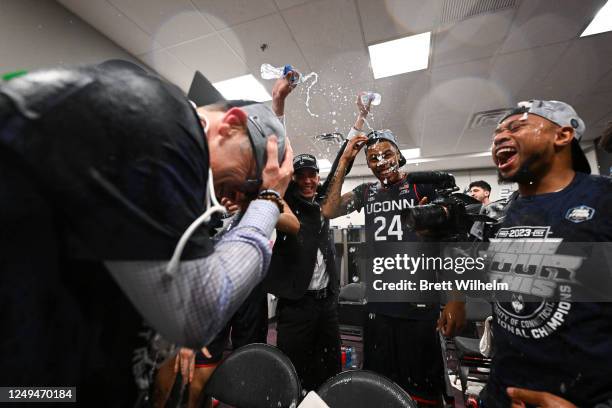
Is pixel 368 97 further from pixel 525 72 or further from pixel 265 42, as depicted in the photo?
pixel 525 72

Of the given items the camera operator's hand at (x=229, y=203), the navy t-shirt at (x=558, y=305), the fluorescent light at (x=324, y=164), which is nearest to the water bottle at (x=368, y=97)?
the navy t-shirt at (x=558, y=305)

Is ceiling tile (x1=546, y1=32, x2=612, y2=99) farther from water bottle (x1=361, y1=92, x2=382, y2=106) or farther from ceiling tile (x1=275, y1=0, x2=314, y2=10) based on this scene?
ceiling tile (x1=275, y1=0, x2=314, y2=10)

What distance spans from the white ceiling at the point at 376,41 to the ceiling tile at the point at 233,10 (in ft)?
0.03

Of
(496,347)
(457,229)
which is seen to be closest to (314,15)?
(457,229)

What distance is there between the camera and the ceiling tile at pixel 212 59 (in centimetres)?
333

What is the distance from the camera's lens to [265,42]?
332cm

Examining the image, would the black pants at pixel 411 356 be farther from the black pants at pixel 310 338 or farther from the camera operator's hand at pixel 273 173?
the camera operator's hand at pixel 273 173

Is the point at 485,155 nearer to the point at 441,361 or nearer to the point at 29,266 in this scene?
the point at 441,361

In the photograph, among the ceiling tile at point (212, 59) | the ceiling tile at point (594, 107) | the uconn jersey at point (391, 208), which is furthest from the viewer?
the ceiling tile at point (594, 107)

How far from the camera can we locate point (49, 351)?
49 centimetres

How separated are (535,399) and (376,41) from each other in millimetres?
3563

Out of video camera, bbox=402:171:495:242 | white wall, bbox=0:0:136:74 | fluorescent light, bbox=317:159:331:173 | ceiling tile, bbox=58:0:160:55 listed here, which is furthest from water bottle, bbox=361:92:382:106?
fluorescent light, bbox=317:159:331:173

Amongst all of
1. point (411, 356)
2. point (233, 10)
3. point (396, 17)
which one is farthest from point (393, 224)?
point (233, 10)

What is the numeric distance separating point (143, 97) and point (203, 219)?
24 cm
